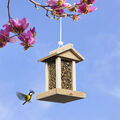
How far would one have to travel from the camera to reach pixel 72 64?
4.79 metres

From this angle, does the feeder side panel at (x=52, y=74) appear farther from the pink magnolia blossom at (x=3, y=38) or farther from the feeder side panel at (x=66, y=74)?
the pink magnolia blossom at (x=3, y=38)

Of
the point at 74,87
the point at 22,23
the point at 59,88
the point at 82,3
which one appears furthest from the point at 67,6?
the point at 74,87

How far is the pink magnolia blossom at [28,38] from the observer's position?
1.71m

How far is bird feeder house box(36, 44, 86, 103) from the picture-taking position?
4436 millimetres

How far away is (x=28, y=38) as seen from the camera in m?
1.73

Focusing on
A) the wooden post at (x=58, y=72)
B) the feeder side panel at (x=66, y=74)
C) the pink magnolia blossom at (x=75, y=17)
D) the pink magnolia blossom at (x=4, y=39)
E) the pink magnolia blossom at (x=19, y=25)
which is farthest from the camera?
the feeder side panel at (x=66, y=74)

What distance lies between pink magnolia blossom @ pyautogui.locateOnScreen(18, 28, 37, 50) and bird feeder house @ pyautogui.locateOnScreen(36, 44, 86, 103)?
258cm

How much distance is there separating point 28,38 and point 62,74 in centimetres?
292

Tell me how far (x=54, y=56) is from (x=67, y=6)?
256cm

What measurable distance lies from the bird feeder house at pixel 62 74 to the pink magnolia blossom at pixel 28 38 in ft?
→ 8.47

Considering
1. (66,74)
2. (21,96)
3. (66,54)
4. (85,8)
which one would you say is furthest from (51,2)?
(66,74)

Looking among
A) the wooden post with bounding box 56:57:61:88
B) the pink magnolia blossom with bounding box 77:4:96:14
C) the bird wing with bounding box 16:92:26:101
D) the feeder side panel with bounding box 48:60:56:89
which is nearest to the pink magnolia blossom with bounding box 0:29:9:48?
the pink magnolia blossom with bounding box 77:4:96:14

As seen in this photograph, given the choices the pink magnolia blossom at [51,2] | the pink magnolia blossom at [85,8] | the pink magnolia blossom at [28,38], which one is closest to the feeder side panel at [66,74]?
the pink magnolia blossom at [85,8]

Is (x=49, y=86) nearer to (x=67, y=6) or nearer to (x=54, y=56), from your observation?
(x=54, y=56)
